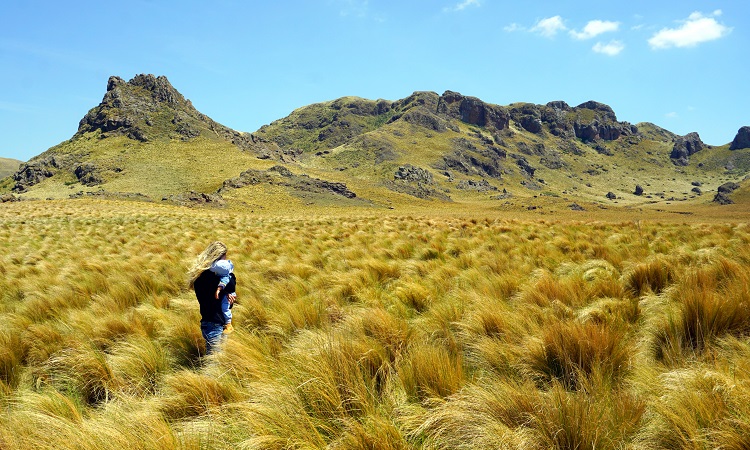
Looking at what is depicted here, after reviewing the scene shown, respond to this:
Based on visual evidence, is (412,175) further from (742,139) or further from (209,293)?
(742,139)

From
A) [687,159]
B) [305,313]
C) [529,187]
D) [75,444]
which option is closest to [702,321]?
[305,313]

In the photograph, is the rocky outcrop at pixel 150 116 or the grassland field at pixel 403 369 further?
the rocky outcrop at pixel 150 116

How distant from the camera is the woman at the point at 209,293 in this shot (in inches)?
145

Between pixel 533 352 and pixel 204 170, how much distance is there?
8487cm

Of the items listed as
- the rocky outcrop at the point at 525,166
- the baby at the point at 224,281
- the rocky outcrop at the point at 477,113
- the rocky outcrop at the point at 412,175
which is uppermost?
A: the rocky outcrop at the point at 477,113

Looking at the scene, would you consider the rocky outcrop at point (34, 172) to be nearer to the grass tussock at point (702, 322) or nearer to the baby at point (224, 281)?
the baby at point (224, 281)

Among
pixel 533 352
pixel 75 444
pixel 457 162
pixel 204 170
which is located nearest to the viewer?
pixel 75 444

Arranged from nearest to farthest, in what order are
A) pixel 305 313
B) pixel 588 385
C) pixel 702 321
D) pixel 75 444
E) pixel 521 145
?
1. pixel 75 444
2. pixel 588 385
3. pixel 702 321
4. pixel 305 313
5. pixel 521 145

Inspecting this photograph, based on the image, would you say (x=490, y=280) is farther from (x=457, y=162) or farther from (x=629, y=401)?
(x=457, y=162)

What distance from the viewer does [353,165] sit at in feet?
416

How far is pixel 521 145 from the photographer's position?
618ft

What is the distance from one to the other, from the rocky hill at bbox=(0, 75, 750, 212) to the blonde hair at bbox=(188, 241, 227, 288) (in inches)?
2032

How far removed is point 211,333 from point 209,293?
0.41m

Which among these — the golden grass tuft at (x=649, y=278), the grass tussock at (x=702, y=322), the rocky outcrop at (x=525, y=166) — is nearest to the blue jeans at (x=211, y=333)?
the grass tussock at (x=702, y=322)
